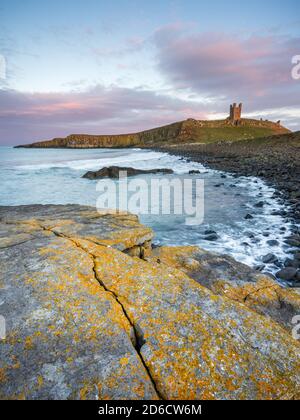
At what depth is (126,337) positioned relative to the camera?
1954mm

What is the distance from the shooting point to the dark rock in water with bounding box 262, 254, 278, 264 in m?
6.16

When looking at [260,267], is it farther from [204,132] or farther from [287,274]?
[204,132]

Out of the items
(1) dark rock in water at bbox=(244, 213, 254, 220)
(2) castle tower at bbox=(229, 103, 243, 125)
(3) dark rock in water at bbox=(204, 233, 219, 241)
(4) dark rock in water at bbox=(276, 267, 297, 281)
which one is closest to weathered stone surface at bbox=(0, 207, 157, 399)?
(4) dark rock in water at bbox=(276, 267, 297, 281)

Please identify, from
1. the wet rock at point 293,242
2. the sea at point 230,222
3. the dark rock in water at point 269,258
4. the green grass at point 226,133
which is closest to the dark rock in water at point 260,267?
the sea at point 230,222

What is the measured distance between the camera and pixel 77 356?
1.77m

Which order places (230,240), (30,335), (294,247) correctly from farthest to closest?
(230,240)
(294,247)
(30,335)

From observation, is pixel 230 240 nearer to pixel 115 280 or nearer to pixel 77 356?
pixel 115 280

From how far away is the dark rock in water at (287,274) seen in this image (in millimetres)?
5160

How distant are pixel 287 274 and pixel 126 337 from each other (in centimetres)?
464

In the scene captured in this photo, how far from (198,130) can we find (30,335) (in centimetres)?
16211

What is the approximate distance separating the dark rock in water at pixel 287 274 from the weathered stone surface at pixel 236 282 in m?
1.50

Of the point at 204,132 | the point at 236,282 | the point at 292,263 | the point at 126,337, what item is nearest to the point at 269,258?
the point at 292,263

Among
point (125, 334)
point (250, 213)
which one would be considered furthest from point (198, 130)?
point (125, 334)

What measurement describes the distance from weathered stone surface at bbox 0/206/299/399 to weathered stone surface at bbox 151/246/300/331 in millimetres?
1048
